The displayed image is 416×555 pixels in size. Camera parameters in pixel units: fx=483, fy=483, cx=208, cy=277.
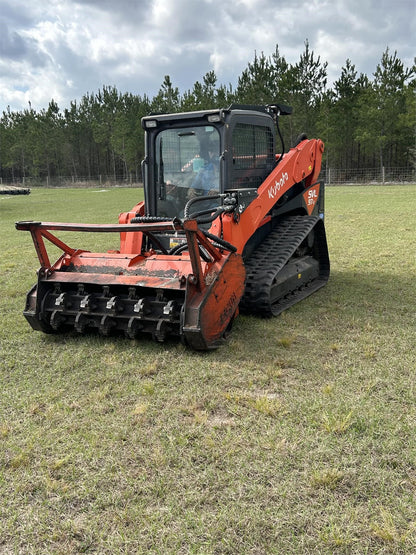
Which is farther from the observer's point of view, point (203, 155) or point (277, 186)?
point (277, 186)

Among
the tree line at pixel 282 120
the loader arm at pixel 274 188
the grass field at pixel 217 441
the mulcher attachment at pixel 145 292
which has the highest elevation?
the tree line at pixel 282 120

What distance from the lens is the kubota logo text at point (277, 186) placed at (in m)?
5.89

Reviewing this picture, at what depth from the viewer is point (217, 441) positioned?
3.05 metres

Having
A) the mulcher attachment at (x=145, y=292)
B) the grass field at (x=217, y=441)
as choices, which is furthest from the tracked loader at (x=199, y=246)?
the grass field at (x=217, y=441)

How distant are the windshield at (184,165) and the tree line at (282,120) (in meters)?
36.0

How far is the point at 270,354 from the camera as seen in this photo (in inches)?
173

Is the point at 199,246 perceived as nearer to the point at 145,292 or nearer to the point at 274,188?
the point at 145,292

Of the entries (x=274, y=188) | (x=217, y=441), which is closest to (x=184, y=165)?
(x=274, y=188)

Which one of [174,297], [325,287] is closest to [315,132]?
[325,287]

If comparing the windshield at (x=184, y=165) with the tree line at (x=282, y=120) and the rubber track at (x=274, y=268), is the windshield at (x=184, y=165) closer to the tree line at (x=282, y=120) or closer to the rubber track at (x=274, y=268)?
the rubber track at (x=274, y=268)

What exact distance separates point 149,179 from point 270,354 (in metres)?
2.88

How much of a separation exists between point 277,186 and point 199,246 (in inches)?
70.6

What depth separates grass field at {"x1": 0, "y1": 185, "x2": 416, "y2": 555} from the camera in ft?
7.68

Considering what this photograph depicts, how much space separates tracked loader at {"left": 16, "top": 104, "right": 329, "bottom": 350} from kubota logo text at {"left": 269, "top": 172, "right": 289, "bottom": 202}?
0.10ft
